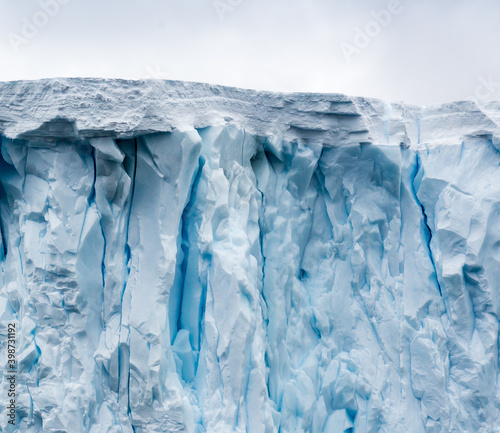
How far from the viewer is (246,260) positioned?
224 inches

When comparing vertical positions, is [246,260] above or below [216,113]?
below

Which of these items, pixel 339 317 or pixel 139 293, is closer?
pixel 139 293

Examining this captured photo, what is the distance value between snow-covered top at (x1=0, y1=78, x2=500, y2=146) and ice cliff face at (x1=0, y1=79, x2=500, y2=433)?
17mm

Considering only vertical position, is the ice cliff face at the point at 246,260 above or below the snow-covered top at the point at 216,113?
below

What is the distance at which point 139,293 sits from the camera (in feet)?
17.7

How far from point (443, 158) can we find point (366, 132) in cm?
94

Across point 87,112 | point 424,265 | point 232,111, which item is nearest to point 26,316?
point 87,112

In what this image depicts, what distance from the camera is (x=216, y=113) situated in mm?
5914

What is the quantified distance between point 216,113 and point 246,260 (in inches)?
58.5

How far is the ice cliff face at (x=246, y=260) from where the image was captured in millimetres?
5344

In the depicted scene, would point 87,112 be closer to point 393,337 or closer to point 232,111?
point 232,111

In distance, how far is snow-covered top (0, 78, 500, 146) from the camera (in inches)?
210

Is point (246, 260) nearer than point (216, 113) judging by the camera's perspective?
Yes

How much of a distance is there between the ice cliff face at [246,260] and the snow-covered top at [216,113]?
0.02 m
